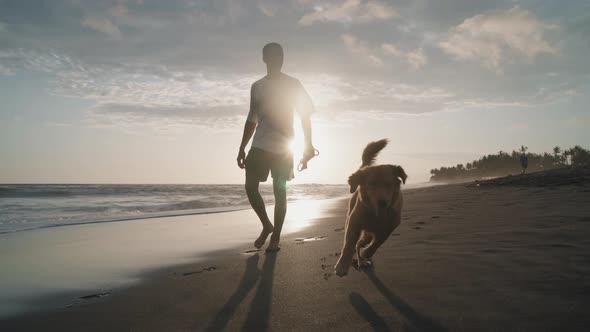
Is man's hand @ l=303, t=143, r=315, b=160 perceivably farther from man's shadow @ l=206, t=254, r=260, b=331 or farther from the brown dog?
man's shadow @ l=206, t=254, r=260, b=331

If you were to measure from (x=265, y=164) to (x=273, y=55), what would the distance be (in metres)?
1.50

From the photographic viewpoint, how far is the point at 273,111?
4656 mm

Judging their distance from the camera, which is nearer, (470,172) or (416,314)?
(416,314)

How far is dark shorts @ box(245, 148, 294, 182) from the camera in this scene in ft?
15.2

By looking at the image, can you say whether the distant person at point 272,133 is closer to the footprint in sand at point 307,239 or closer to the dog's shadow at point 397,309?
the footprint in sand at point 307,239

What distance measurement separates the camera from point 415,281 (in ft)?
8.61

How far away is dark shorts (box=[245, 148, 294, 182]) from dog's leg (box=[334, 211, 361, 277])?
162 cm

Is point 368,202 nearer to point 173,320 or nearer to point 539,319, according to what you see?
point 539,319

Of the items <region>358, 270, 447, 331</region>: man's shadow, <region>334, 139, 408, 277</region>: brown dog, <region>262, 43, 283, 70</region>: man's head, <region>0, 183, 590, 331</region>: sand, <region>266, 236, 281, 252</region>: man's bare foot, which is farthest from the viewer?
<region>262, 43, 283, 70</region>: man's head

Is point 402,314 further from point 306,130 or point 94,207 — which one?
point 94,207

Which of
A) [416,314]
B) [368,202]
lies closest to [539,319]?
[416,314]

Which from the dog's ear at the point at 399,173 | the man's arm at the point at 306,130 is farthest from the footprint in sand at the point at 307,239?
the dog's ear at the point at 399,173

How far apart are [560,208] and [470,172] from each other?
107 m

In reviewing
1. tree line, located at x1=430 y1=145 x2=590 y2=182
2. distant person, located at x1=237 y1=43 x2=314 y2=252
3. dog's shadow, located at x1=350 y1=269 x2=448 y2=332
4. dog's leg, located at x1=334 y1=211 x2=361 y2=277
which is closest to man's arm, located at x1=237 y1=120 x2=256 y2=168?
distant person, located at x1=237 y1=43 x2=314 y2=252
